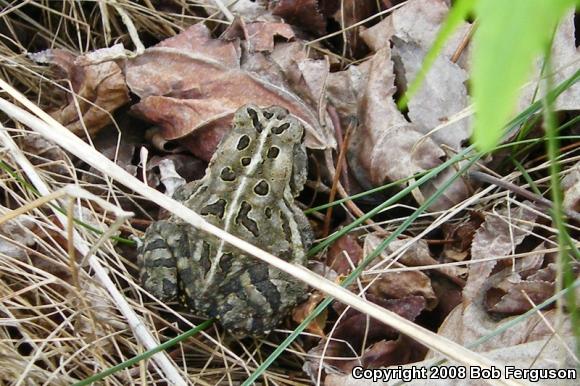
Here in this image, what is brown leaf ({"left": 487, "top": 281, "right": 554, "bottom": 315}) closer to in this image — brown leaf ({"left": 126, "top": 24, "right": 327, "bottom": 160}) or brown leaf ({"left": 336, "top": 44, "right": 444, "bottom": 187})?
brown leaf ({"left": 336, "top": 44, "right": 444, "bottom": 187})

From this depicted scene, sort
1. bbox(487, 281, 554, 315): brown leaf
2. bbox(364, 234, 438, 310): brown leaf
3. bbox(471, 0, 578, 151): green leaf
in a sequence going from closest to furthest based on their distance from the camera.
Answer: bbox(471, 0, 578, 151): green leaf → bbox(487, 281, 554, 315): brown leaf → bbox(364, 234, 438, 310): brown leaf

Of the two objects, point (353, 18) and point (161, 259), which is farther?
point (353, 18)

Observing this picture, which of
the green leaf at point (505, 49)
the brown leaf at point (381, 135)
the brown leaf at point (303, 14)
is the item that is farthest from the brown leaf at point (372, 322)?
the green leaf at point (505, 49)

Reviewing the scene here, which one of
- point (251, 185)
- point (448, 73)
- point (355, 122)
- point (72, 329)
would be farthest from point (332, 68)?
point (72, 329)

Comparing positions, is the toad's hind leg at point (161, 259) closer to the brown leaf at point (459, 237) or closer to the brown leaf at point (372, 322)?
the brown leaf at point (372, 322)

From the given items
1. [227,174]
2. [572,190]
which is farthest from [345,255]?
[572,190]

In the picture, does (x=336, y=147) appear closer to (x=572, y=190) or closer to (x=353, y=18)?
(x=353, y=18)

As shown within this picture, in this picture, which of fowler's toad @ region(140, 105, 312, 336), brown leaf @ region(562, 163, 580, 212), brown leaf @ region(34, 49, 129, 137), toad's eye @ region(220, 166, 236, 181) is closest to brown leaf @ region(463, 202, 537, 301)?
brown leaf @ region(562, 163, 580, 212)
